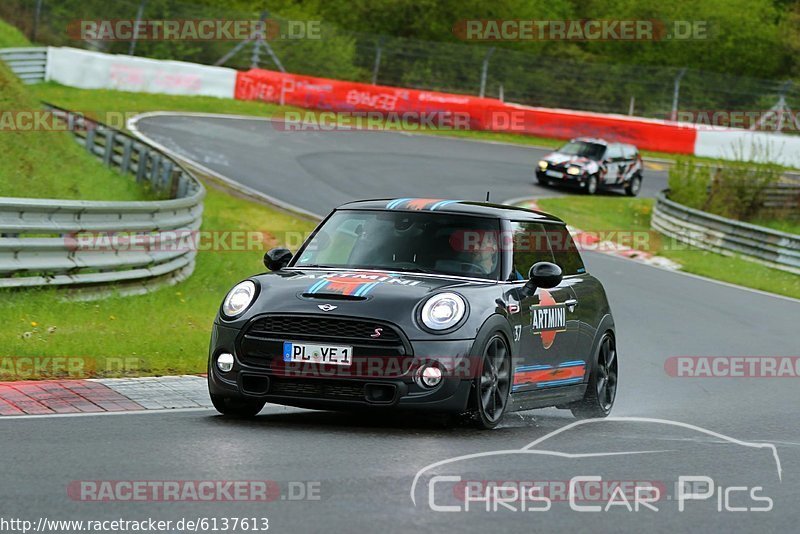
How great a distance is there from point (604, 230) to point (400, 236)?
62.5ft

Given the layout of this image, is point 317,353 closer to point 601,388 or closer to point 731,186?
point 601,388

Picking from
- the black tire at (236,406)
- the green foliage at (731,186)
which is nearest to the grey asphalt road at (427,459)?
the black tire at (236,406)

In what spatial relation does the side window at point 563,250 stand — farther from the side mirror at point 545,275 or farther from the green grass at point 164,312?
the green grass at point 164,312

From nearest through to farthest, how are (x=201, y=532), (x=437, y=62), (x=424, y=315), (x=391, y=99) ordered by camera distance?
1. (x=201, y=532)
2. (x=424, y=315)
3. (x=391, y=99)
4. (x=437, y=62)

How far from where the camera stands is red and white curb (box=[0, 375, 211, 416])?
28.9 ft

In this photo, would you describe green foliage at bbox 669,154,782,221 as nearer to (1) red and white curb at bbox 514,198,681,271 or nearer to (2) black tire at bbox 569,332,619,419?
(1) red and white curb at bbox 514,198,681,271

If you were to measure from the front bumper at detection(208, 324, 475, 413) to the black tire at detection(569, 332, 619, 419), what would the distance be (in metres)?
2.46

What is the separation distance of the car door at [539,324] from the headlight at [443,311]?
29.3 inches

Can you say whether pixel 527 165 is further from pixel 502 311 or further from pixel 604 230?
pixel 502 311

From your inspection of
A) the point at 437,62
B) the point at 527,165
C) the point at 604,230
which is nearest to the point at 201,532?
the point at 604,230

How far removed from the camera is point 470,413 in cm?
860

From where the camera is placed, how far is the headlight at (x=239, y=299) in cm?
871

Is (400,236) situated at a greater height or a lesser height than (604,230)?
greater

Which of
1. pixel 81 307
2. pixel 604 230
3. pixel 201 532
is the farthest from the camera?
pixel 604 230
